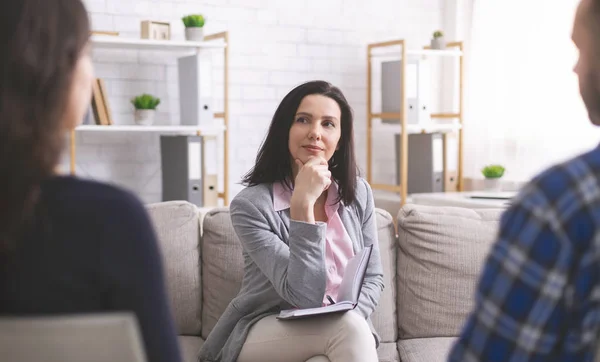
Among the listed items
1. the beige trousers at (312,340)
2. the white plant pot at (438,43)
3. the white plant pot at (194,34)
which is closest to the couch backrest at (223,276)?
the beige trousers at (312,340)

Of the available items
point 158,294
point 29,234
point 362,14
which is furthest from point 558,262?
point 362,14

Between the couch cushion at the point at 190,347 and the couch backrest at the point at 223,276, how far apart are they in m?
0.04

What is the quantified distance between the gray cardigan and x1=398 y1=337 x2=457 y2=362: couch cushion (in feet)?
0.70

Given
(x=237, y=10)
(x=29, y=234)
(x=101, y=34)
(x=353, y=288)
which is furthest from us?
(x=237, y=10)

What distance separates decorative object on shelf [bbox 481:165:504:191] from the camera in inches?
165

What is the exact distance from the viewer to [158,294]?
0.88 metres

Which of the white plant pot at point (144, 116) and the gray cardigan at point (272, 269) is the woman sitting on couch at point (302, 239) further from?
the white plant pot at point (144, 116)

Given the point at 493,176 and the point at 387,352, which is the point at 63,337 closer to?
the point at 387,352

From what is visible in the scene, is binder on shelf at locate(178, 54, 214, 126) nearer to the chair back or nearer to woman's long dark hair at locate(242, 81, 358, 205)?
woman's long dark hair at locate(242, 81, 358, 205)

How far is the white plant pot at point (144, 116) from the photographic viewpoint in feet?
12.7

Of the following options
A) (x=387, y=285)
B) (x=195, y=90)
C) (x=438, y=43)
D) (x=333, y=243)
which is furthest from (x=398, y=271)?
(x=438, y=43)

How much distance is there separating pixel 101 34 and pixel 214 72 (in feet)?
2.35

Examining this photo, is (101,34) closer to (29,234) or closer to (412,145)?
(412,145)

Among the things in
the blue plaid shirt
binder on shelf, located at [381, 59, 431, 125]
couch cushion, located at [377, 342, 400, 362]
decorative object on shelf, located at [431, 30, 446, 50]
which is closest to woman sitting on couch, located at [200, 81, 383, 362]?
couch cushion, located at [377, 342, 400, 362]
